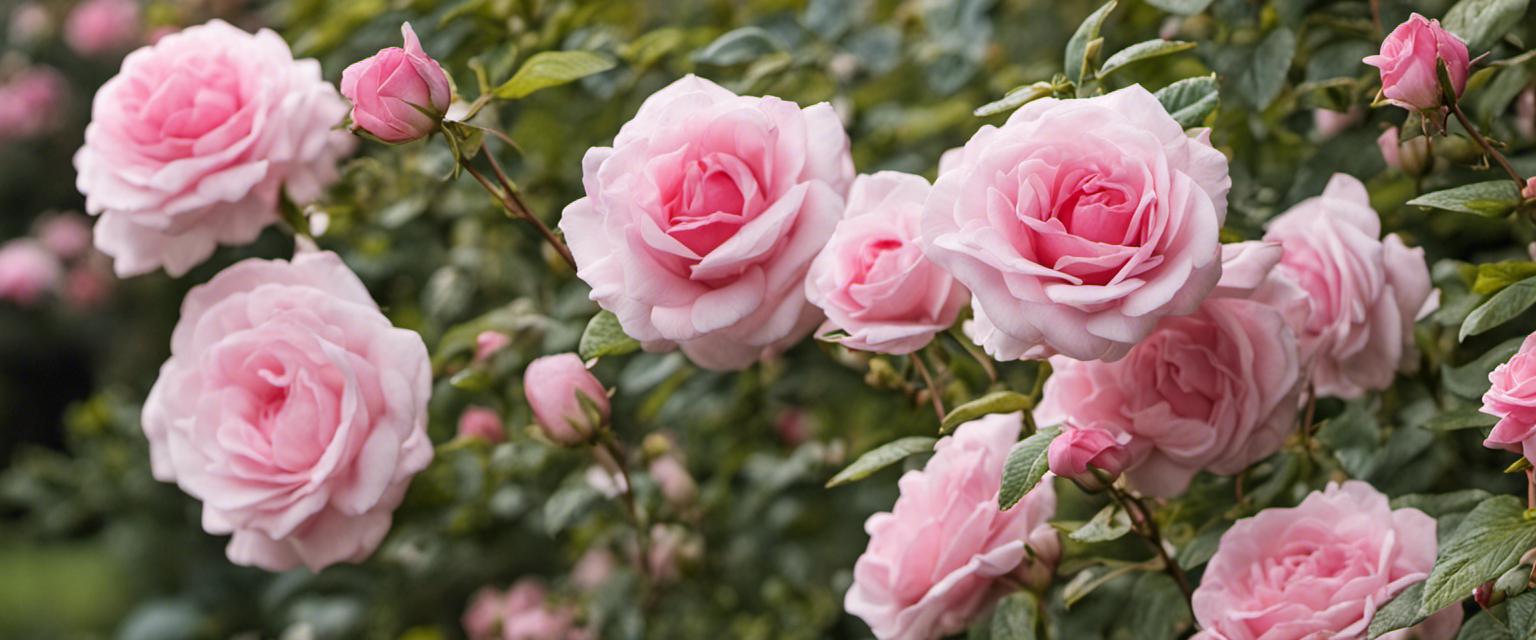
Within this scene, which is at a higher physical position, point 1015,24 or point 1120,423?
point 1120,423

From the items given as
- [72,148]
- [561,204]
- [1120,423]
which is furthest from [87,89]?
[1120,423]

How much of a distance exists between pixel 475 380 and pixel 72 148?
2751 mm

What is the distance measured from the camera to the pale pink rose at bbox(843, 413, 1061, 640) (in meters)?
0.69

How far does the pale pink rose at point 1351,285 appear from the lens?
27.6 inches

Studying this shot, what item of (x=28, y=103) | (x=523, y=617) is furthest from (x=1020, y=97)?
(x=28, y=103)

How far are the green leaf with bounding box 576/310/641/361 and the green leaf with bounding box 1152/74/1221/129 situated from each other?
298 millimetres

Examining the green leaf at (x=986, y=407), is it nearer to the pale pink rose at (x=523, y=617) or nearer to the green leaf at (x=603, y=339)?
the green leaf at (x=603, y=339)

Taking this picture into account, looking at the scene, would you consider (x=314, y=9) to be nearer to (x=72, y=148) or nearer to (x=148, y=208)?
(x=148, y=208)

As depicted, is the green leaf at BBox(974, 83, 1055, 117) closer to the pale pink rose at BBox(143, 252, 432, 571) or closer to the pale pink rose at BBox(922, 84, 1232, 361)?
the pale pink rose at BBox(922, 84, 1232, 361)

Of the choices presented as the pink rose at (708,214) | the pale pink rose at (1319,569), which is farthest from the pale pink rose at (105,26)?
the pale pink rose at (1319,569)

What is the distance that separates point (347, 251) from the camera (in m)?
1.25

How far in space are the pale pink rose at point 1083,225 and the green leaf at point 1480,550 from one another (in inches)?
6.2

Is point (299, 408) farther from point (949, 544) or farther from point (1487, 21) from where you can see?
point (1487, 21)

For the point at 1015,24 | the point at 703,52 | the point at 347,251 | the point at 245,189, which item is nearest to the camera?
the point at 245,189
